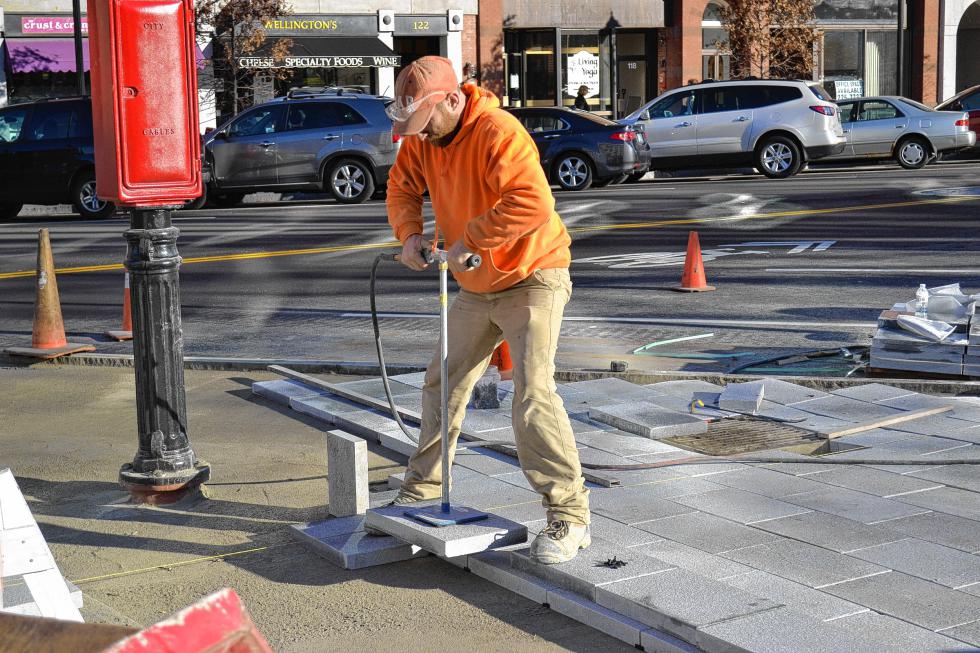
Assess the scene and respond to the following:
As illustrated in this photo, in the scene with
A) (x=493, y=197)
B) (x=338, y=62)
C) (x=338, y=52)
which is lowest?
(x=493, y=197)

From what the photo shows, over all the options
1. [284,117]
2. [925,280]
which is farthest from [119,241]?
[925,280]

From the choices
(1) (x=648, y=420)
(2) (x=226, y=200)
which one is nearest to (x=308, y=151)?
(2) (x=226, y=200)

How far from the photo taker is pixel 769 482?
5.87 meters

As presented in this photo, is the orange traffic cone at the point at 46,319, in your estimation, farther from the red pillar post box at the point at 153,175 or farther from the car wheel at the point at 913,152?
the car wheel at the point at 913,152

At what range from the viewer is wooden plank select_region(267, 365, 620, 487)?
5895 mm

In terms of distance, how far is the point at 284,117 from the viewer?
71.7 feet

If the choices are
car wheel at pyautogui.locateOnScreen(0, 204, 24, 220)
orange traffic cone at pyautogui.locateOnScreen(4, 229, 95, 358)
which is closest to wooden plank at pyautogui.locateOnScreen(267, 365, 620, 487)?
orange traffic cone at pyautogui.locateOnScreen(4, 229, 95, 358)

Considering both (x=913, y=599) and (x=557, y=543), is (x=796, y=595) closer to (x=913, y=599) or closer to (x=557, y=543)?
(x=913, y=599)

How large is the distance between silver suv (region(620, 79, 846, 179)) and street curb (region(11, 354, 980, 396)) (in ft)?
52.4

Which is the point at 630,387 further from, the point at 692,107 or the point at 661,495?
the point at 692,107

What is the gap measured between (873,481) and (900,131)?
→ 69.1 ft

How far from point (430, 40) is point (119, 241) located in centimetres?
1917

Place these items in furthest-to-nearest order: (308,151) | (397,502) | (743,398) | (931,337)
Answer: (308,151)
(931,337)
(743,398)
(397,502)

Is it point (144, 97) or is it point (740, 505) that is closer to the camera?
point (740, 505)
